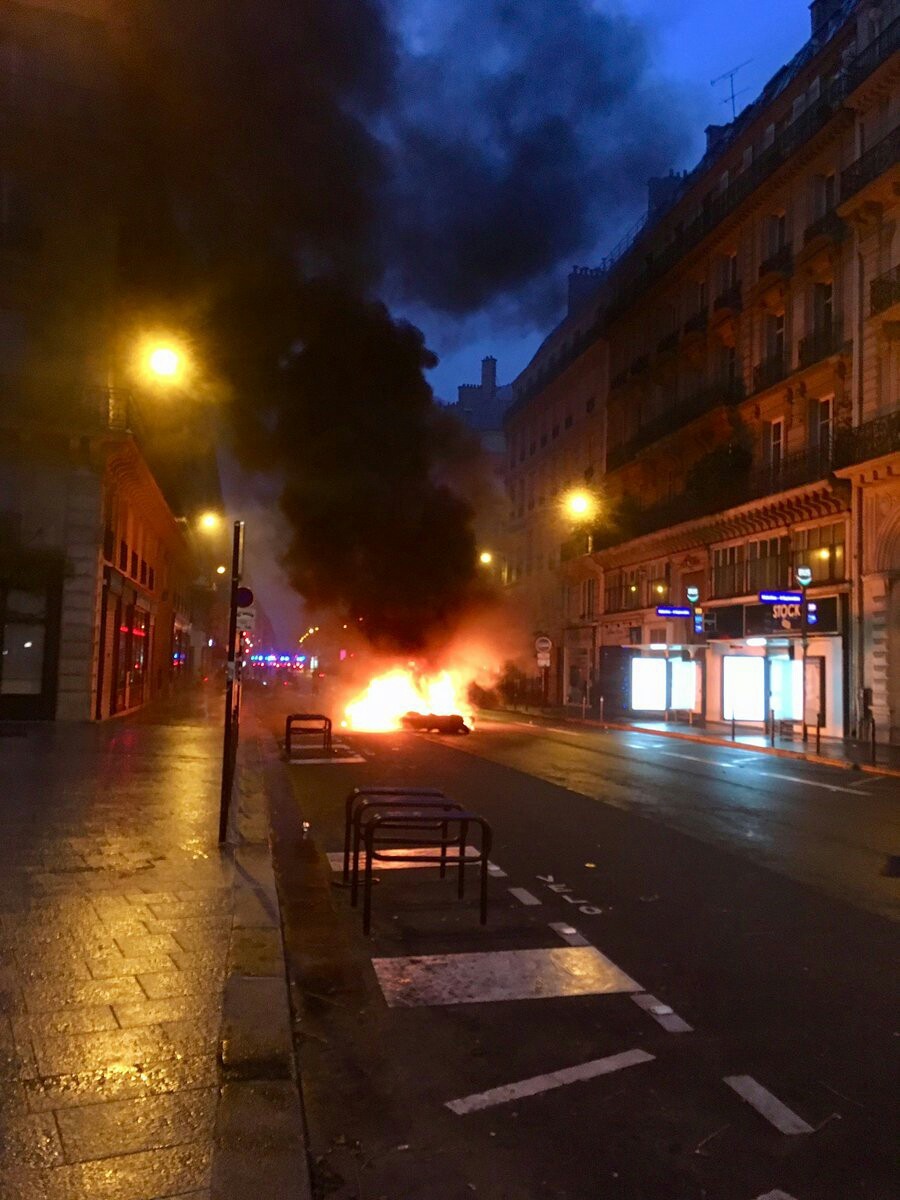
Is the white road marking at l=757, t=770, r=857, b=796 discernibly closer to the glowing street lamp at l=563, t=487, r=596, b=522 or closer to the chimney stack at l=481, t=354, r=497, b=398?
the glowing street lamp at l=563, t=487, r=596, b=522

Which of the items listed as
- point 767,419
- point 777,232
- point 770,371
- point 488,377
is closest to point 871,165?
point 777,232

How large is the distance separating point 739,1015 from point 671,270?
32262 mm

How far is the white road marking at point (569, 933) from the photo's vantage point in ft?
18.2

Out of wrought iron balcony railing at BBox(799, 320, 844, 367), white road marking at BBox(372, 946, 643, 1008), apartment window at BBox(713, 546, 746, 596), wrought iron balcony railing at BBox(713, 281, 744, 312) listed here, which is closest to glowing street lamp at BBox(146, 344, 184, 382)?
white road marking at BBox(372, 946, 643, 1008)

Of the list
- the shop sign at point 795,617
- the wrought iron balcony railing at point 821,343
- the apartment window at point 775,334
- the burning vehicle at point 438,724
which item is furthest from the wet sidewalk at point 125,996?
the apartment window at point 775,334

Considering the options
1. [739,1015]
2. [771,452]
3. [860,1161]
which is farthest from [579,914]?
[771,452]

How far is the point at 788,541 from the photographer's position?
25.5 m

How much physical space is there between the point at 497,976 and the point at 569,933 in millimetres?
947

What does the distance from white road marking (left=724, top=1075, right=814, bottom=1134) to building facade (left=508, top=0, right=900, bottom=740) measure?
59.2ft

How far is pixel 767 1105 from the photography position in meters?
3.52

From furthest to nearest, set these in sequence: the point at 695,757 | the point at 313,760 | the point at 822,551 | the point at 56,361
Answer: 1. the point at 822,551
2. the point at 56,361
3. the point at 695,757
4. the point at 313,760

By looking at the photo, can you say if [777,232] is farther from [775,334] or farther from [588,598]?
[588,598]

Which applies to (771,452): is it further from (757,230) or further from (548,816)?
(548,816)

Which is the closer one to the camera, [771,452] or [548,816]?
[548,816]
